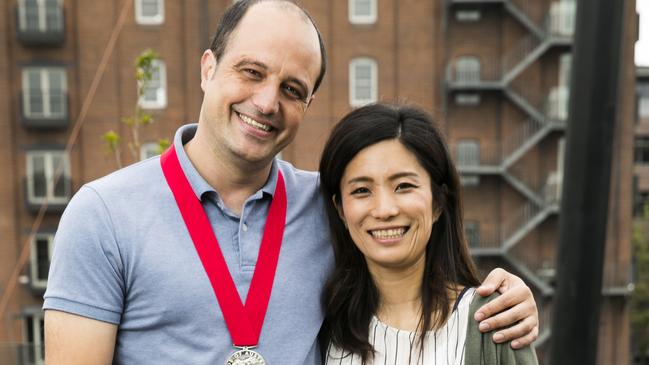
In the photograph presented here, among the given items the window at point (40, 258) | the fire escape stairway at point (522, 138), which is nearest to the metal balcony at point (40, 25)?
the window at point (40, 258)

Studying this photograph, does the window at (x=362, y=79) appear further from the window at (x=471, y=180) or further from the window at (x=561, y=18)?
the window at (x=561, y=18)

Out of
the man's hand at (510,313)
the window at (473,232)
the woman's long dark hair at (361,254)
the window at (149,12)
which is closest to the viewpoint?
the man's hand at (510,313)

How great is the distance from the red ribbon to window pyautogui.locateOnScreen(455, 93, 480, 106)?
21215mm

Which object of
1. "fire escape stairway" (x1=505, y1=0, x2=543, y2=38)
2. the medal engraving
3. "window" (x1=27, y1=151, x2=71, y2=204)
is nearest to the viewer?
the medal engraving

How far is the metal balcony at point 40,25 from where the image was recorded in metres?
21.2

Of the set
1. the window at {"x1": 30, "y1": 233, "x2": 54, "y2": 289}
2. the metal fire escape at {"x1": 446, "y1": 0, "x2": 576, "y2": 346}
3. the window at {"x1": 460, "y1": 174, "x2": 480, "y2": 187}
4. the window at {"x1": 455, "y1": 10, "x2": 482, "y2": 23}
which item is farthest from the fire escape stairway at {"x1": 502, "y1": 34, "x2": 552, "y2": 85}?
the window at {"x1": 30, "y1": 233, "x2": 54, "y2": 289}

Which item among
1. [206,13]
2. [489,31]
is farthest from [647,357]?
[206,13]

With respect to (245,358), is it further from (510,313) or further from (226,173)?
(510,313)

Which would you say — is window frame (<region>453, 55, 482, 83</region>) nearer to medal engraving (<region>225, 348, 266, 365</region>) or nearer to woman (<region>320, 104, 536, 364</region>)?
woman (<region>320, 104, 536, 364</region>)

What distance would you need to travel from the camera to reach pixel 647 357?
32.7 meters

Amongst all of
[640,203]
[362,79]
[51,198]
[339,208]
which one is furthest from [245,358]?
[640,203]

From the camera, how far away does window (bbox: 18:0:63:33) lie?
21297 millimetres

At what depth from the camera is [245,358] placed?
223cm

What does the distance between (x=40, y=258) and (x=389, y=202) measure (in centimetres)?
2207
